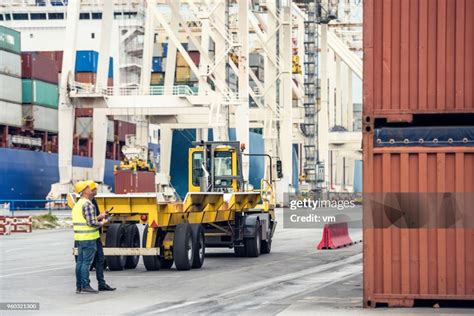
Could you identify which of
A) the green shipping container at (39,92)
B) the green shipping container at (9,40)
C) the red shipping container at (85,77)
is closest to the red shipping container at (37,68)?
the green shipping container at (39,92)

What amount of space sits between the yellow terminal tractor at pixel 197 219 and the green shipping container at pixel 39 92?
145ft

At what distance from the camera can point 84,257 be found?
53.7 ft

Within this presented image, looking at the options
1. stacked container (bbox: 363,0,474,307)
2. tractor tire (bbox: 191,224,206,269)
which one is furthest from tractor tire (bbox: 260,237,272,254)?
stacked container (bbox: 363,0,474,307)

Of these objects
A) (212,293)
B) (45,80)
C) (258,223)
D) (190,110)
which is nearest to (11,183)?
(45,80)

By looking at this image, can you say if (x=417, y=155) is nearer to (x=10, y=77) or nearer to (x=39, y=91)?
(x=10, y=77)

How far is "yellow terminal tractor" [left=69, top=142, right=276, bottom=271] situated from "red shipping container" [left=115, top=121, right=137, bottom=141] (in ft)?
202

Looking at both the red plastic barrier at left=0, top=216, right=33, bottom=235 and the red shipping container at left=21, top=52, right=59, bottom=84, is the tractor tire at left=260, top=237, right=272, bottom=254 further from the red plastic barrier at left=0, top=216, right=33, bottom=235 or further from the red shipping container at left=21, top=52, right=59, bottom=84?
the red shipping container at left=21, top=52, right=59, bottom=84

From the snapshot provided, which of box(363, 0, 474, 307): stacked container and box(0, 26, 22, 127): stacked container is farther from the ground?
box(0, 26, 22, 127): stacked container

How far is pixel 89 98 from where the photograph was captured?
207ft

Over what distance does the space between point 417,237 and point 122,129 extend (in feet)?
250

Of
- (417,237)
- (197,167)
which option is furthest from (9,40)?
(417,237)

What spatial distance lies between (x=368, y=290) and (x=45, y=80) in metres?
59.1

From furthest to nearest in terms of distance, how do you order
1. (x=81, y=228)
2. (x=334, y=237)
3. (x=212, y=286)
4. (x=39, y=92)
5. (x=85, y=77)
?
(x=85, y=77) < (x=39, y=92) < (x=334, y=237) < (x=212, y=286) < (x=81, y=228)

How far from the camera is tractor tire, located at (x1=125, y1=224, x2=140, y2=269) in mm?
20812
